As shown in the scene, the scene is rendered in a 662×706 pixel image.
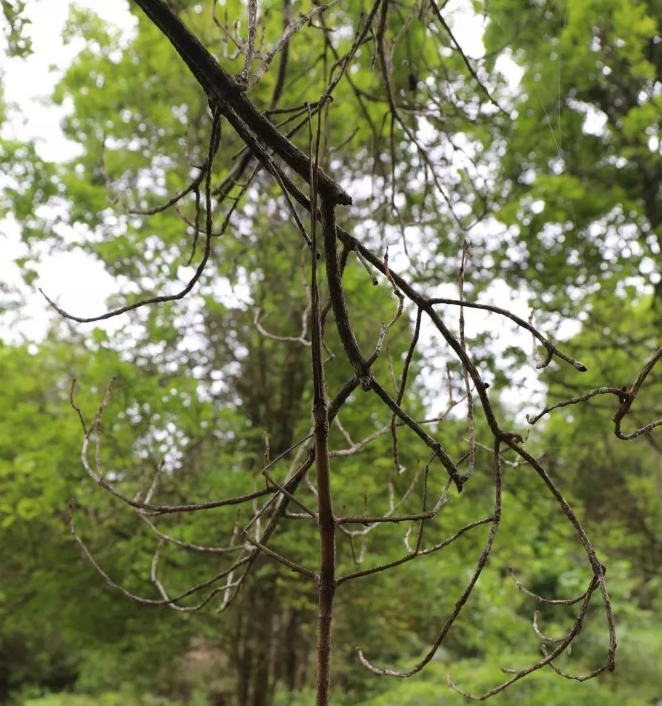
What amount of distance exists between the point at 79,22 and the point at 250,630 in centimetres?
487

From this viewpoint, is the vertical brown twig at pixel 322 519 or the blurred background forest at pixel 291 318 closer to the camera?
the vertical brown twig at pixel 322 519

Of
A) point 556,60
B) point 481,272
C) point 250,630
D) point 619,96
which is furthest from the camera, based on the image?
point 250,630

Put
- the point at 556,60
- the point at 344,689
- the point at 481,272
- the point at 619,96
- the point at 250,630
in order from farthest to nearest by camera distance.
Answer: the point at 344,689
the point at 250,630
the point at 619,96
the point at 481,272
the point at 556,60

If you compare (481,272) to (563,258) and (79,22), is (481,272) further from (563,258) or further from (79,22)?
(79,22)

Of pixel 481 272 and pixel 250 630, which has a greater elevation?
pixel 481 272

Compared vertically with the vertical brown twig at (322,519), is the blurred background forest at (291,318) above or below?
above

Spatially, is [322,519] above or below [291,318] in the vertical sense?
below

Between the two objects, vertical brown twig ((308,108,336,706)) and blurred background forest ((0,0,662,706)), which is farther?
blurred background forest ((0,0,662,706))

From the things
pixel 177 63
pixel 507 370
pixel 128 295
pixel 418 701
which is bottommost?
pixel 418 701

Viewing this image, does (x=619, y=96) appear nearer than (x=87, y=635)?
No

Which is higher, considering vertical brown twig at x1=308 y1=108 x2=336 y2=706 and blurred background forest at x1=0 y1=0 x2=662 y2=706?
blurred background forest at x1=0 y1=0 x2=662 y2=706

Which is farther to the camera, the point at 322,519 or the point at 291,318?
the point at 291,318

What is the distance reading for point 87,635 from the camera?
13.3 feet

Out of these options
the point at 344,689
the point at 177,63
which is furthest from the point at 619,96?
the point at 344,689
